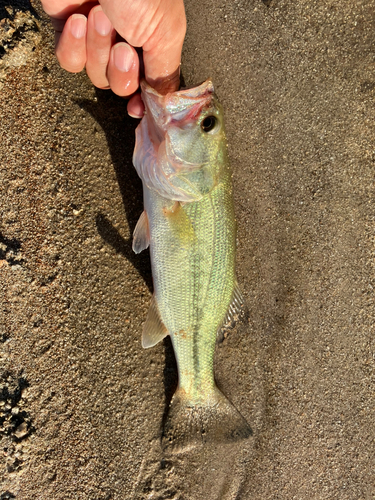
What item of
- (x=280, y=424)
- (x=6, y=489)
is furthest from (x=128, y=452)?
(x=280, y=424)

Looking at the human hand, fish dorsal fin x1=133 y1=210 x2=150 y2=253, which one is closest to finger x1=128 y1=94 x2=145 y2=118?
the human hand

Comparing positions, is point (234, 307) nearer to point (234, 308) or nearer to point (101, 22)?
point (234, 308)

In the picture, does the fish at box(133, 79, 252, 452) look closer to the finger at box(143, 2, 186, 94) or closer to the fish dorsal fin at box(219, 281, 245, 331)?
the fish dorsal fin at box(219, 281, 245, 331)

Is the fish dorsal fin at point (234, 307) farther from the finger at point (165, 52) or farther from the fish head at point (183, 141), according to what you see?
the finger at point (165, 52)

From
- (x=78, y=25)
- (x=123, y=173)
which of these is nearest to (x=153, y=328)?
(x=123, y=173)

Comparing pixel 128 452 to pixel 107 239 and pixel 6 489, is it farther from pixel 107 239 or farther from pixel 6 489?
pixel 107 239

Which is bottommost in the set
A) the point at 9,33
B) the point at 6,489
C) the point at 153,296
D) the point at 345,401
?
the point at 345,401

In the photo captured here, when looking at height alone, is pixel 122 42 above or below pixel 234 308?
above
